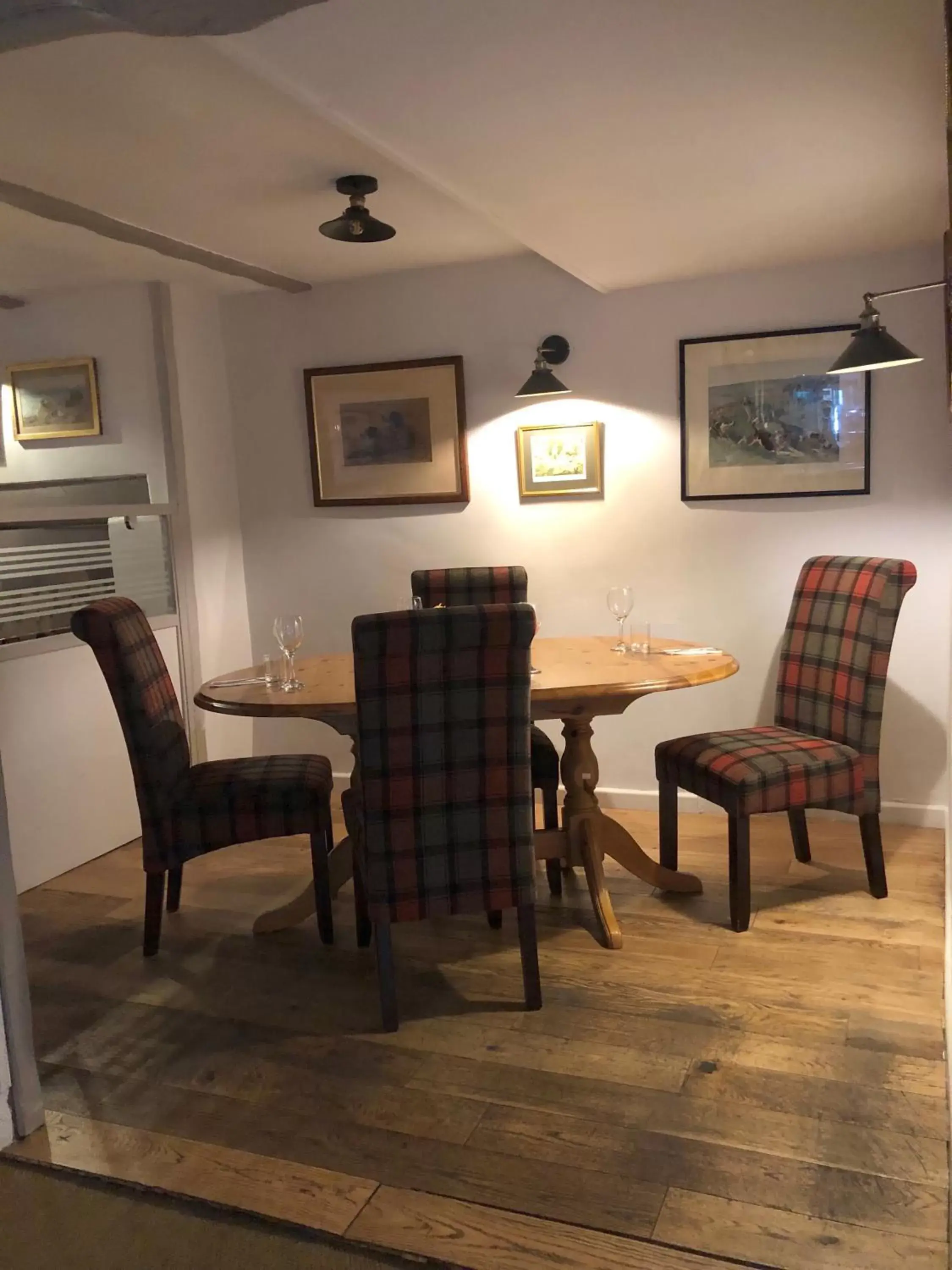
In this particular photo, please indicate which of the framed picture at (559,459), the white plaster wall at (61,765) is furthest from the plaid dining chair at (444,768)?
the framed picture at (559,459)

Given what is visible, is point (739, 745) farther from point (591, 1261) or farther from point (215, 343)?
point (215, 343)

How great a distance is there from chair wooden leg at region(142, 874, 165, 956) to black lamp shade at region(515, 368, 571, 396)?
1.98m

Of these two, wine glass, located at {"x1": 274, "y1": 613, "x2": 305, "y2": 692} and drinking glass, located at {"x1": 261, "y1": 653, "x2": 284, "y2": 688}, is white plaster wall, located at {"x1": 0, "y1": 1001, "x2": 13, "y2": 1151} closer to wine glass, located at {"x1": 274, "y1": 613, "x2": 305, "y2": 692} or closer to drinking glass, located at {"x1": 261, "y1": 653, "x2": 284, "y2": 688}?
drinking glass, located at {"x1": 261, "y1": 653, "x2": 284, "y2": 688}

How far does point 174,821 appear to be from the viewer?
2688 mm

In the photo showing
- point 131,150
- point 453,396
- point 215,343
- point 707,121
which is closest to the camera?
point 707,121

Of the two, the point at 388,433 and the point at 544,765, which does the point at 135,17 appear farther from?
the point at 388,433

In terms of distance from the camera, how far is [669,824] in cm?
311

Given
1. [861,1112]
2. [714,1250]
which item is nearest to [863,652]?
[861,1112]

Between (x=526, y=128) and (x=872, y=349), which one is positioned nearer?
(x=526, y=128)

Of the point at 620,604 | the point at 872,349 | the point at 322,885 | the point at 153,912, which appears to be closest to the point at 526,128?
the point at 872,349

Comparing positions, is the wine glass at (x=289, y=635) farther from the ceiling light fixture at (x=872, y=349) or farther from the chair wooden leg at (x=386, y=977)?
the ceiling light fixture at (x=872, y=349)

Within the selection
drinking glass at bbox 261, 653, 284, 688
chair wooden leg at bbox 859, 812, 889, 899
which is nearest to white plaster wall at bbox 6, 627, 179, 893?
drinking glass at bbox 261, 653, 284, 688

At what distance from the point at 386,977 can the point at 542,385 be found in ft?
6.82

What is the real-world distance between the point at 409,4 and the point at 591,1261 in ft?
6.75
